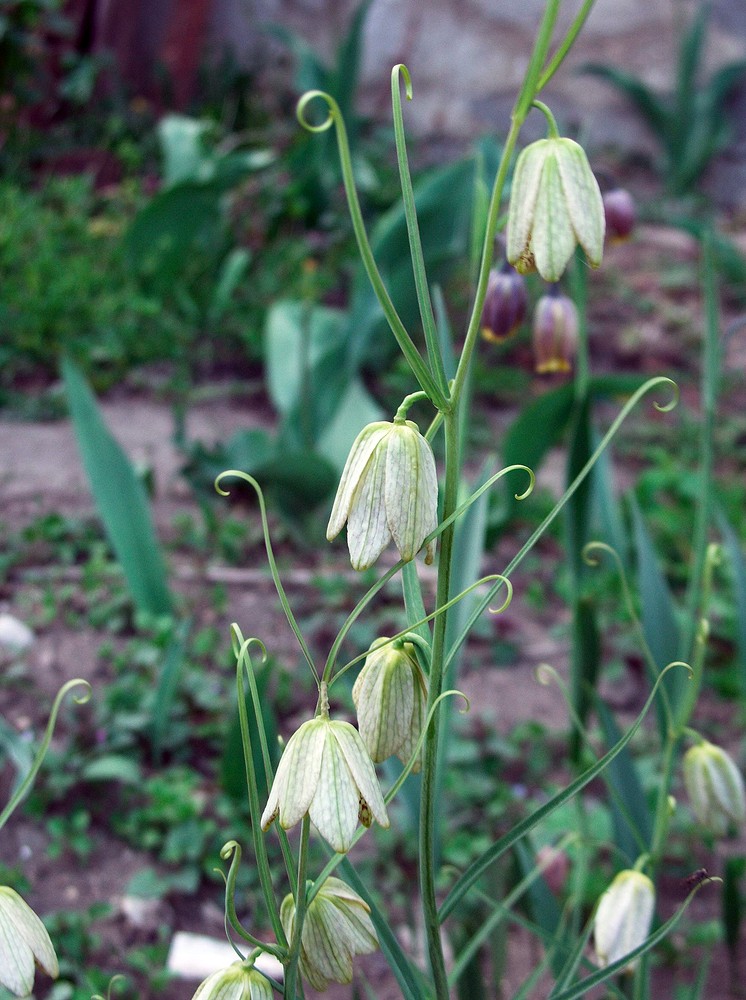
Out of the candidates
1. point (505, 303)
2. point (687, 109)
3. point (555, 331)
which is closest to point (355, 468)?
point (505, 303)

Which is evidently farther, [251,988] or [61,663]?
[61,663]

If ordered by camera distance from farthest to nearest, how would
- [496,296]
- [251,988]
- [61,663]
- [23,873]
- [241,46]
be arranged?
[241,46] < [61,663] < [23,873] < [496,296] < [251,988]

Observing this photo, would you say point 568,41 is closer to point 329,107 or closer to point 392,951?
point 329,107

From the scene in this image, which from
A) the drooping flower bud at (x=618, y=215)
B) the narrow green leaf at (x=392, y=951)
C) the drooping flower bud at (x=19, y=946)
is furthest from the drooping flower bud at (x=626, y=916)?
the drooping flower bud at (x=618, y=215)

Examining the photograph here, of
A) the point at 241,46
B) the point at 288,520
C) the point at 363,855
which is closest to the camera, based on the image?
the point at 363,855

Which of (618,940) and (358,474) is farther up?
(358,474)

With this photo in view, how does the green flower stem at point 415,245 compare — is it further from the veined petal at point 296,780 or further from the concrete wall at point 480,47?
the concrete wall at point 480,47

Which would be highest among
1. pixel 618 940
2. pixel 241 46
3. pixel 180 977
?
pixel 241 46

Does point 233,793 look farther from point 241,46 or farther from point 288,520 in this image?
point 241,46

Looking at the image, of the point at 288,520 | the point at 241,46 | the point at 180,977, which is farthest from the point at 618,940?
the point at 241,46
